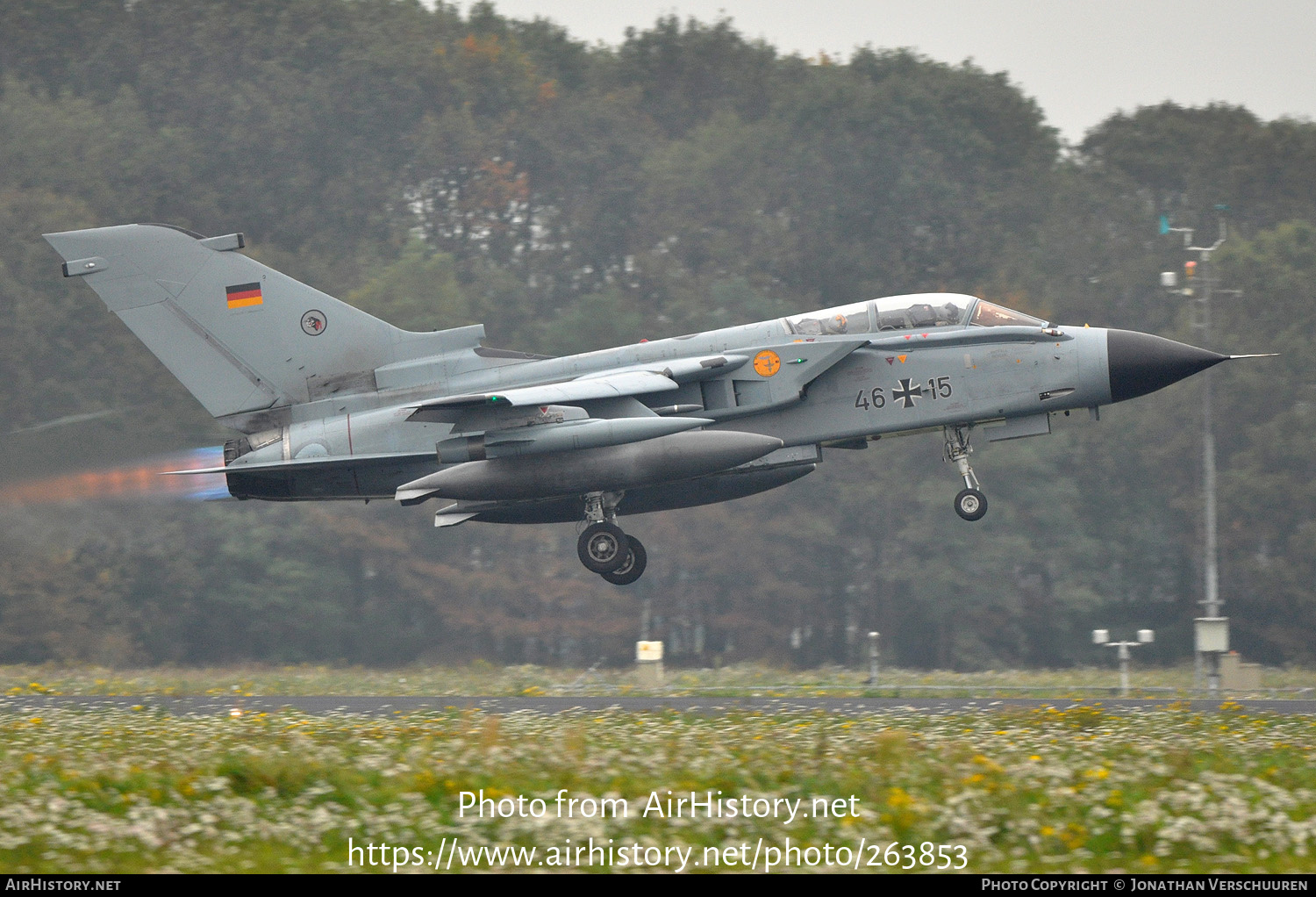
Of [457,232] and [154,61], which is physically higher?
[154,61]

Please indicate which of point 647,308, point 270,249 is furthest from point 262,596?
point 647,308

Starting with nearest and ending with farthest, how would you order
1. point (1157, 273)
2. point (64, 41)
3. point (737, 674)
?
point (737, 674) → point (1157, 273) → point (64, 41)

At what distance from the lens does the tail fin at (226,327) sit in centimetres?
1855

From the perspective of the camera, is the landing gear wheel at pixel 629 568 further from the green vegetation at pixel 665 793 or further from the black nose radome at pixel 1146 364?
the black nose radome at pixel 1146 364

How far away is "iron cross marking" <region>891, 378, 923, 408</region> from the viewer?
58.1 ft

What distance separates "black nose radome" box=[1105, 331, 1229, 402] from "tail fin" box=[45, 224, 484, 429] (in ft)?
25.8

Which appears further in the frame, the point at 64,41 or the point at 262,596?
the point at 64,41

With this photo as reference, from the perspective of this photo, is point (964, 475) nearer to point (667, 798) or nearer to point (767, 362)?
point (767, 362)

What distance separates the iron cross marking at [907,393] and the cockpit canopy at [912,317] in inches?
27.4

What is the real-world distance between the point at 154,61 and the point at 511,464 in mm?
50297

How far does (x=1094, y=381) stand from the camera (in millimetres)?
17453

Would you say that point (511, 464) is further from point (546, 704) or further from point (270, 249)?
point (270, 249)

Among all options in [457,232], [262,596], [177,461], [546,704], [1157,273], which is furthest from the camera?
[457,232]

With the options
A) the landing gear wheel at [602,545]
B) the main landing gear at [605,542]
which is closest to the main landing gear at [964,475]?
the main landing gear at [605,542]
